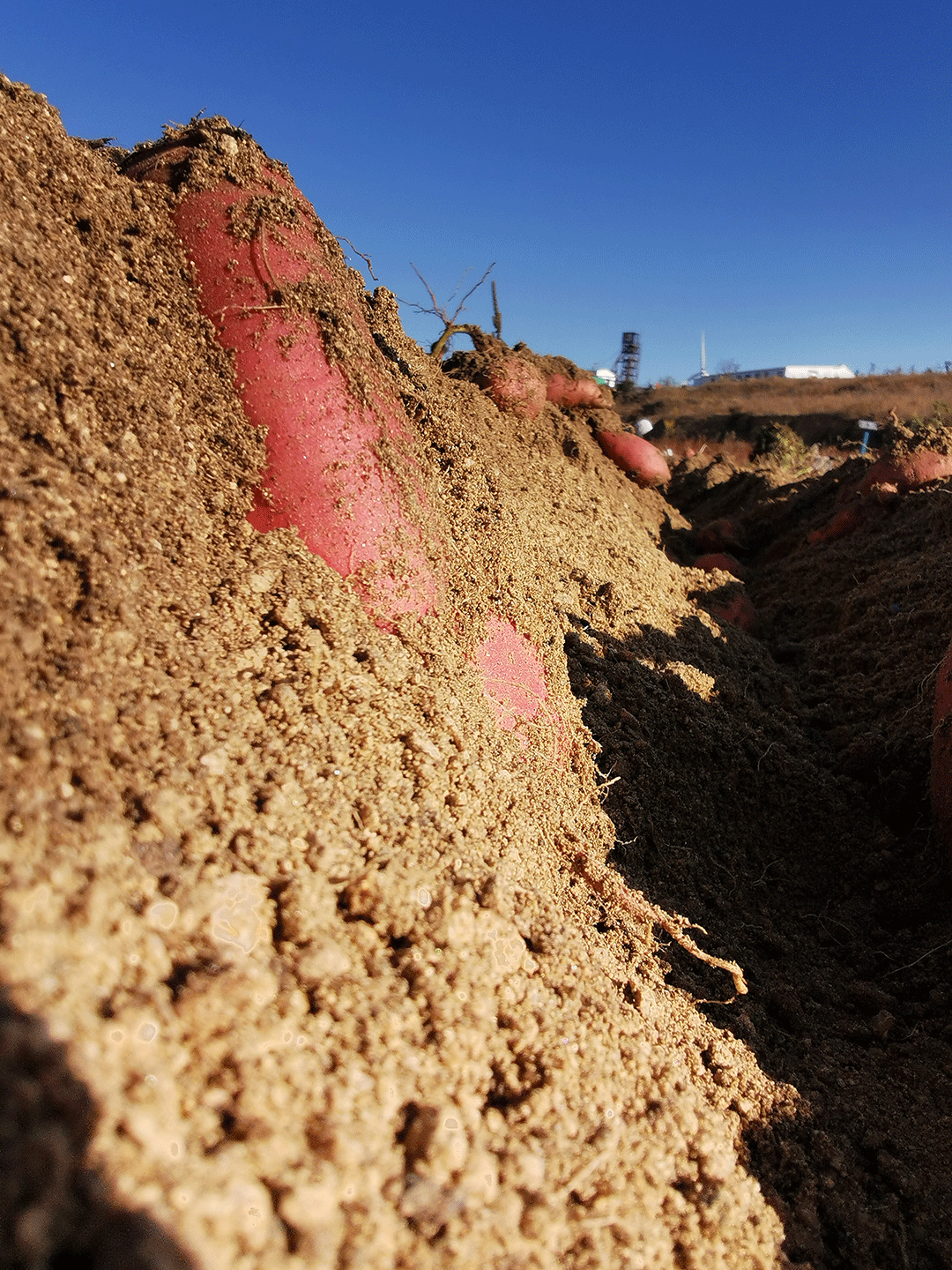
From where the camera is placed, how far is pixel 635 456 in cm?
649

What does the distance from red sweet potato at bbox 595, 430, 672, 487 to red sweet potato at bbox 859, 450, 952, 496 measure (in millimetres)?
1863

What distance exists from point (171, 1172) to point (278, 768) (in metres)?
0.65

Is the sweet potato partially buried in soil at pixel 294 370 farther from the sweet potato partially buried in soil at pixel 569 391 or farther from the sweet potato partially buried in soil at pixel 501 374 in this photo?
the sweet potato partially buried in soil at pixel 569 391

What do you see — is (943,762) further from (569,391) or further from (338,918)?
(569,391)

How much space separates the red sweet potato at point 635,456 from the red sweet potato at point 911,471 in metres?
1.86

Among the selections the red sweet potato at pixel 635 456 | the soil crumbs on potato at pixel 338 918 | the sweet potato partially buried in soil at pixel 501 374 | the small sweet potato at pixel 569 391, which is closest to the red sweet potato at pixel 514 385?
the sweet potato partially buried in soil at pixel 501 374

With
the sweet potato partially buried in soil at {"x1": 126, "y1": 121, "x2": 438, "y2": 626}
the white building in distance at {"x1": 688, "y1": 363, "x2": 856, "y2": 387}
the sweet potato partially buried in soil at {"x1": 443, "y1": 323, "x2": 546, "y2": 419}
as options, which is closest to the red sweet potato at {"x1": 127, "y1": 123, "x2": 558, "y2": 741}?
the sweet potato partially buried in soil at {"x1": 126, "y1": 121, "x2": 438, "y2": 626}

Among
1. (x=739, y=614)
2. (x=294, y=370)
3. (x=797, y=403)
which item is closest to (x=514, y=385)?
(x=739, y=614)

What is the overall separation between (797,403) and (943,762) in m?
30.6

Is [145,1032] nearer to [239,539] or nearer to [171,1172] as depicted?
[171,1172]

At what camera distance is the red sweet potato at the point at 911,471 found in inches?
247

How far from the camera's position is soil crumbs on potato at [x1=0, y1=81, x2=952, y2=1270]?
93cm

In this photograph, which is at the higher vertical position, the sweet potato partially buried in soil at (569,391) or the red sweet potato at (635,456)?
the sweet potato partially buried in soil at (569,391)

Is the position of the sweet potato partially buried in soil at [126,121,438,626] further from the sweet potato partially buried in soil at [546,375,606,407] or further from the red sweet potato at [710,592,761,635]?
the sweet potato partially buried in soil at [546,375,606,407]
